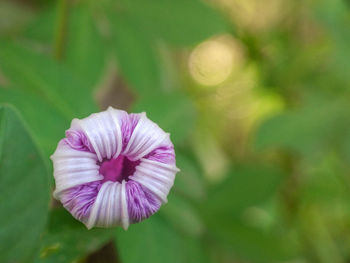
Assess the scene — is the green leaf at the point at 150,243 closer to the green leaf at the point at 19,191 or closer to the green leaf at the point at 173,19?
the green leaf at the point at 19,191

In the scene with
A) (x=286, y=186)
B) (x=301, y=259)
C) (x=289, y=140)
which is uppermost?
(x=289, y=140)

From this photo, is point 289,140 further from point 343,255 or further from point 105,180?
point 105,180

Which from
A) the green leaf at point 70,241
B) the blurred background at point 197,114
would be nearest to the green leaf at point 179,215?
the blurred background at point 197,114

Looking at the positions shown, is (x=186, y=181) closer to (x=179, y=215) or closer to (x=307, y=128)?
(x=179, y=215)

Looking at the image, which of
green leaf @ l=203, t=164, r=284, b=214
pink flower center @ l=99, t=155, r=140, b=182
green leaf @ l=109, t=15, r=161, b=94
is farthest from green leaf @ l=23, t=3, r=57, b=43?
pink flower center @ l=99, t=155, r=140, b=182

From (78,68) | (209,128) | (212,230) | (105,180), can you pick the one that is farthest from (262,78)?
(105,180)

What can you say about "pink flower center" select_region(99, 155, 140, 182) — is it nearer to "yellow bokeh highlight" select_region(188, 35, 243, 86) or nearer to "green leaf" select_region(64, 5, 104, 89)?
"green leaf" select_region(64, 5, 104, 89)
